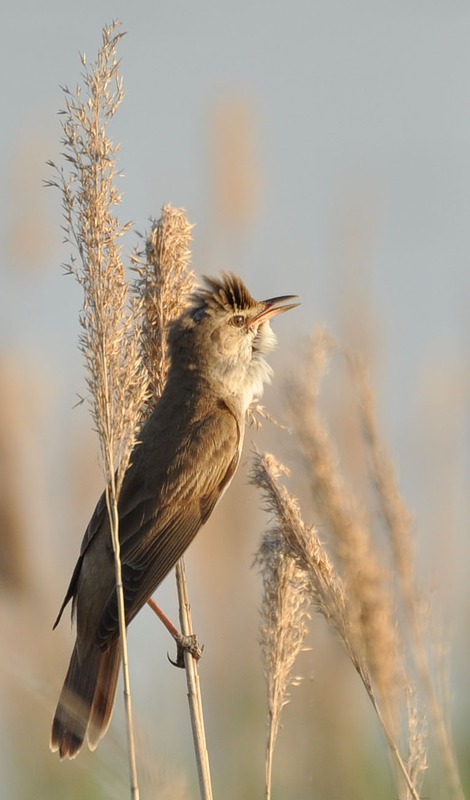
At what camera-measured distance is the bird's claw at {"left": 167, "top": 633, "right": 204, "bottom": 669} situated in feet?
11.5

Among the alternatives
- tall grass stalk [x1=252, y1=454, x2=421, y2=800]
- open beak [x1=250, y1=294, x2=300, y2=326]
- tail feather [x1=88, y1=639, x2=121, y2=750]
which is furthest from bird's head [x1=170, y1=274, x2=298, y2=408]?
tall grass stalk [x1=252, y1=454, x2=421, y2=800]

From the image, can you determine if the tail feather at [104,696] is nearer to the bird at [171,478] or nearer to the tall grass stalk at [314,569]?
the bird at [171,478]

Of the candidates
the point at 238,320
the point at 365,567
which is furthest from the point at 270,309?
the point at 365,567

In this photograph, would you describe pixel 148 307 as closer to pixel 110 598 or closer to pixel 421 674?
pixel 110 598

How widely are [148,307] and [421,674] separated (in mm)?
1878

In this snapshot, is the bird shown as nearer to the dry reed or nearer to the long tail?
the long tail

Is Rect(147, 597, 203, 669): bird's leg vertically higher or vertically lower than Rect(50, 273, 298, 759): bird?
lower

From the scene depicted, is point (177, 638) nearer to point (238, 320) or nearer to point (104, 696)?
point (104, 696)

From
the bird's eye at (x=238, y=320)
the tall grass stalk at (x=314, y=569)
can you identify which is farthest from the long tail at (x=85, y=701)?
the bird's eye at (x=238, y=320)

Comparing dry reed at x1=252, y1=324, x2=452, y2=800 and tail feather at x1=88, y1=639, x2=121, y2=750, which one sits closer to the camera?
dry reed at x1=252, y1=324, x2=452, y2=800

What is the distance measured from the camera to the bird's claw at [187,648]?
137 inches

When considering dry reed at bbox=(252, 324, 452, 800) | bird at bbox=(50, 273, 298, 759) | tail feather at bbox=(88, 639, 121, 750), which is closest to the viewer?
dry reed at bbox=(252, 324, 452, 800)

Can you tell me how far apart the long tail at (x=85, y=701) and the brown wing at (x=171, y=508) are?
75mm

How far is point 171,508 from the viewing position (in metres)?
4.14
